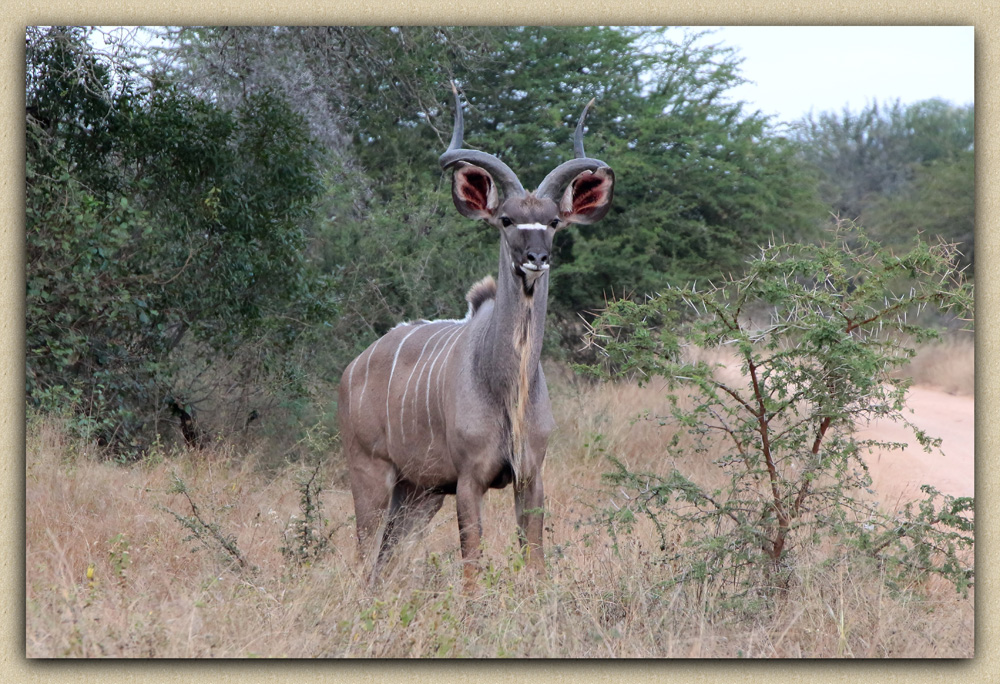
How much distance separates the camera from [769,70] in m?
4.61

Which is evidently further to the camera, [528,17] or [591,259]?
[591,259]

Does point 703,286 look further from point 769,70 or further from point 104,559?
point 104,559

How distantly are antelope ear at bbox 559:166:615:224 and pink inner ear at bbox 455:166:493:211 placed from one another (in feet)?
0.88

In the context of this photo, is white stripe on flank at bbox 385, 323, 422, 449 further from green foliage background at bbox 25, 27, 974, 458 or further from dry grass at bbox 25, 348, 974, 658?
green foliage background at bbox 25, 27, 974, 458

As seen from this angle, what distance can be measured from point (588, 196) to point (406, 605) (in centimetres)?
155

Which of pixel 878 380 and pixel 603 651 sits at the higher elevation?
pixel 878 380

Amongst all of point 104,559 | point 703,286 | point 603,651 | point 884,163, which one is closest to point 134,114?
point 104,559

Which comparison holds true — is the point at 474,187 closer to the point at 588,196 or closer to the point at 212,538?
the point at 588,196

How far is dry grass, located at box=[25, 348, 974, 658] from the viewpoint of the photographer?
337 centimetres

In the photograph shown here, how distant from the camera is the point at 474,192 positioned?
3.86 m

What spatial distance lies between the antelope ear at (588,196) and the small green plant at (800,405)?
1.13 feet

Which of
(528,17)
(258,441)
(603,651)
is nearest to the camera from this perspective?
(603,651)

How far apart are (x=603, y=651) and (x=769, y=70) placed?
2.54m

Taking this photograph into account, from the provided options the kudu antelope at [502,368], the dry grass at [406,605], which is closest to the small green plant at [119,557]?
the dry grass at [406,605]
